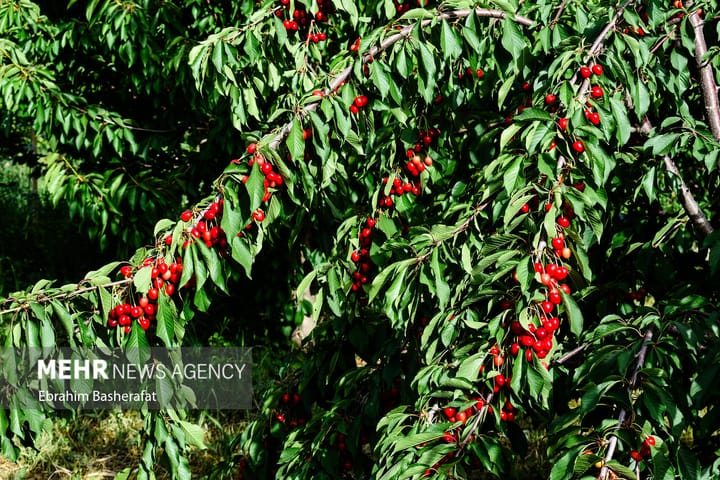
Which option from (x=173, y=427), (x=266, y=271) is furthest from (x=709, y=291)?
(x=266, y=271)

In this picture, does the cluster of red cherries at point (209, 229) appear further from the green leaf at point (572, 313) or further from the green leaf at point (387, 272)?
the green leaf at point (572, 313)

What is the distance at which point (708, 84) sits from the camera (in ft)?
7.00

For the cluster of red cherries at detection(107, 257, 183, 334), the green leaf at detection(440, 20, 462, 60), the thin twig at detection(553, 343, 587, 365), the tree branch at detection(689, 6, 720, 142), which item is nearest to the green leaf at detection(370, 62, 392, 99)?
the green leaf at detection(440, 20, 462, 60)

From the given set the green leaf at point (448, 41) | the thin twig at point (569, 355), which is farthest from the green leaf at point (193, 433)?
the green leaf at point (448, 41)

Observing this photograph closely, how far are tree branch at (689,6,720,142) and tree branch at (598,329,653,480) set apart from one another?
82cm

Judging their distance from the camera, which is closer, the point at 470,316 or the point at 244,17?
the point at 470,316

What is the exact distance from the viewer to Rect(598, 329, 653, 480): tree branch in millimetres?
1358

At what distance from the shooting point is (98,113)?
13.2 ft

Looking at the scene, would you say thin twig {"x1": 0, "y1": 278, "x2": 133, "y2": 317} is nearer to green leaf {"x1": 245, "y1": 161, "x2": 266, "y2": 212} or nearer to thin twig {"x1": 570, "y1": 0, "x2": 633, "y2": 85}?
green leaf {"x1": 245, "y1": 161, "x2": 266, "y2": 212}

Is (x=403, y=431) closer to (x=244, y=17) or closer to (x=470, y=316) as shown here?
(x=470, y=316)

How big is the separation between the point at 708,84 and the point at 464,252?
949 millimetres

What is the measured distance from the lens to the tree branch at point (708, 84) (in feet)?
6.84

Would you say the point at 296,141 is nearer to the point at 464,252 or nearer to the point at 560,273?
the point at 464,252

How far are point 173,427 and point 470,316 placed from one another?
0.92 meters
